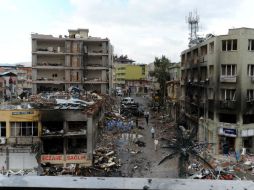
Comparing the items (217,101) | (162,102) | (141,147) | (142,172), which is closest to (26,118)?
(142,172)

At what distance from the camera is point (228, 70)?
3206 cm

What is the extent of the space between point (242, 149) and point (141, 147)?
9002mm

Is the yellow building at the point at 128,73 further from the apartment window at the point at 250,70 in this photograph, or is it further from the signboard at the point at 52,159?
the signboard at the point at 52,159

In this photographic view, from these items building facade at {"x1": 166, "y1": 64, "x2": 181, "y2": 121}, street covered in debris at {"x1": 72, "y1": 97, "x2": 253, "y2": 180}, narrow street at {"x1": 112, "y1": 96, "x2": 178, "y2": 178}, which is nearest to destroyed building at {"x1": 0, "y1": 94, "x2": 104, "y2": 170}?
street covered in debris at {"x1": 72, "y1": 97, "x2": 253, "y2": 180}

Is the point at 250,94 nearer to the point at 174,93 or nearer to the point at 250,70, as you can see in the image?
the point at 250,70

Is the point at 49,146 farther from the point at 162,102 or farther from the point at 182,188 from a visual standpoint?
the point at 162,102

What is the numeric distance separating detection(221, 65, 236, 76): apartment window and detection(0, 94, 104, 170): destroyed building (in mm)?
12498

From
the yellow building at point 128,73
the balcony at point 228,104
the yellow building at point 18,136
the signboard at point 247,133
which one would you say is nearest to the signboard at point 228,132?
the signboard at point 247,133

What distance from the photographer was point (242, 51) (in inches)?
1209

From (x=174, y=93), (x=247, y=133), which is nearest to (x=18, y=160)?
(x=247, y=133)

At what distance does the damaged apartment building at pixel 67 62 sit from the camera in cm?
5434

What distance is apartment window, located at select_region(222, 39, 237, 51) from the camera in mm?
31386

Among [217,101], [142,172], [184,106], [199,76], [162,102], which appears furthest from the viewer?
[162,102]

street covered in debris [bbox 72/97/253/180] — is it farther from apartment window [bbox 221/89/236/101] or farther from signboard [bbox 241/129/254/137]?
apartment window [bbox 221/89/236/101]
